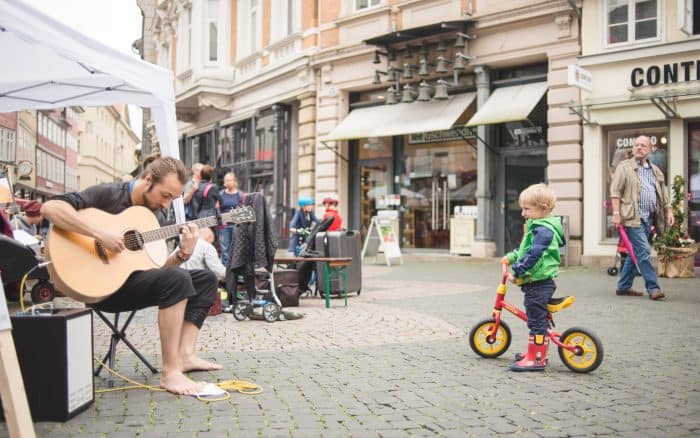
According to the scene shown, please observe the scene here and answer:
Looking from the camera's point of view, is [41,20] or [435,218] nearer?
[41,20]

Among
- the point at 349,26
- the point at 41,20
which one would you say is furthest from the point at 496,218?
the point at 41,20

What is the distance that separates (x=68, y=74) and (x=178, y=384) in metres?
4.57

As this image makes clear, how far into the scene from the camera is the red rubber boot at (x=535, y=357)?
5230mm

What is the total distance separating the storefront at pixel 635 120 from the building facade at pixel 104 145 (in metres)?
47.6

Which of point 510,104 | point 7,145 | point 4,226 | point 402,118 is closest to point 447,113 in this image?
point 402,118

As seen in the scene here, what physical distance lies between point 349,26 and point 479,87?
15.5 feet

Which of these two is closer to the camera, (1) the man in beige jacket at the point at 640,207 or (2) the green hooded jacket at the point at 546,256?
(2) the green hooded jacket at the point at 546,256

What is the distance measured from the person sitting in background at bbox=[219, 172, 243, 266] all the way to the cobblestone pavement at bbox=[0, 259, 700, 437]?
2.75m

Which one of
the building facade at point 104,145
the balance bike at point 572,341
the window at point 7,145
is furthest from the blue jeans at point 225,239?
the building facade at point 104,145

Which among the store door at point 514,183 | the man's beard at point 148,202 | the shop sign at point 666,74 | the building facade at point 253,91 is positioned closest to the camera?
the man's beard at point 148,202

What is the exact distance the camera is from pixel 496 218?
1711 centimetres

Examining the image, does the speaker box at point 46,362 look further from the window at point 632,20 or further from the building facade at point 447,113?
the window at point 632,20

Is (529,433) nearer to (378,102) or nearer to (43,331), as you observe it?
(43,331)

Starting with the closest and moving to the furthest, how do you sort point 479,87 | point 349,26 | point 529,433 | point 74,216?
point 529,433
point 74,216
point 479,87
point 349,26
